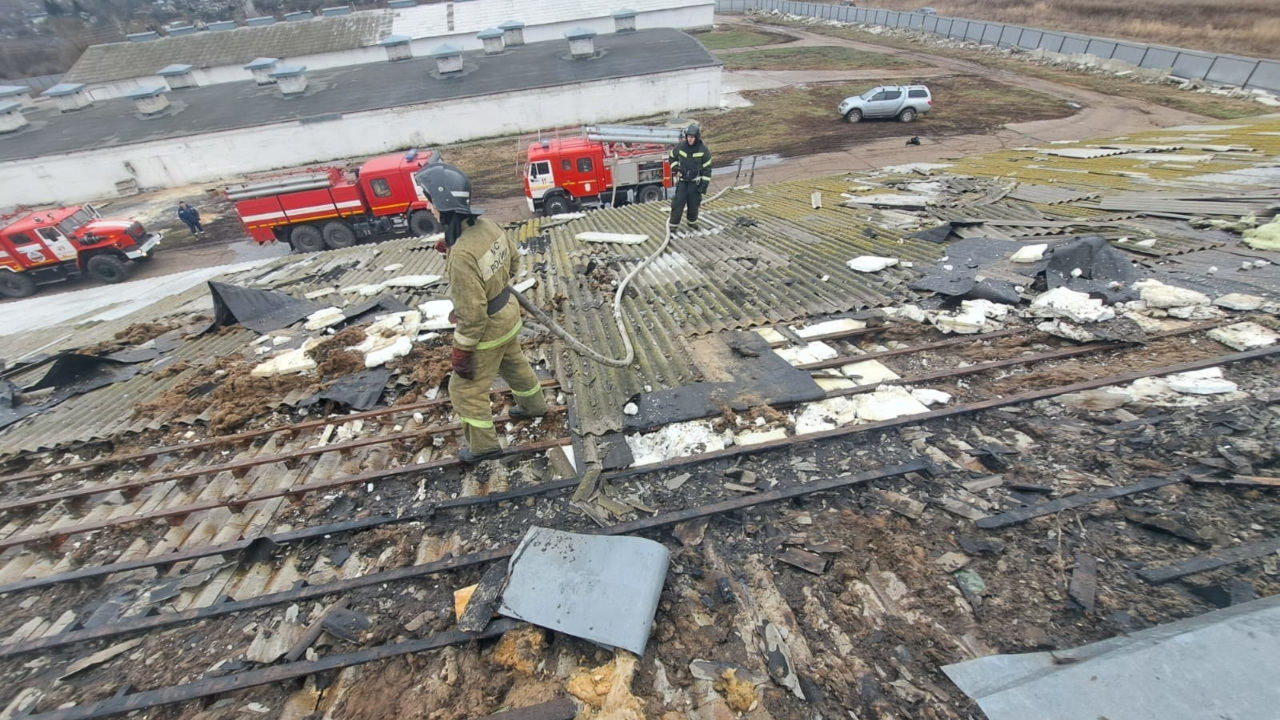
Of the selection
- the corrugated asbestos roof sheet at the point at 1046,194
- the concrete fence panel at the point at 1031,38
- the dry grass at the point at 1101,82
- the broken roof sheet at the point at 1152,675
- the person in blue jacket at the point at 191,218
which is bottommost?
the person in blue jacket at the point at 191,218

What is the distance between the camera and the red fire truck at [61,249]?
15.4 m

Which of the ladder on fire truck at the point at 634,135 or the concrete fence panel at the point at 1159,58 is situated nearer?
the ladder on fire truck at the point at 634,135

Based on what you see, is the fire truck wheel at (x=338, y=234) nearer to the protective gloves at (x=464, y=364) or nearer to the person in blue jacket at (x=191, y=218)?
the person in blue jacket at (x=191, y=218)

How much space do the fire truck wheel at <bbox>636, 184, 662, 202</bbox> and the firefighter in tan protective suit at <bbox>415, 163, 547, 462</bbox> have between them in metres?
13.8

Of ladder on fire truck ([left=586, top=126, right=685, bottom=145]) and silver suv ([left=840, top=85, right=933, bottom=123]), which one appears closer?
ladder on fire truck ([left=586, top=126, right=685, bottom=145])

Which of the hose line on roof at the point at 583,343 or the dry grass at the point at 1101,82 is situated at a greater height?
the dry grass at the point at 1101,82

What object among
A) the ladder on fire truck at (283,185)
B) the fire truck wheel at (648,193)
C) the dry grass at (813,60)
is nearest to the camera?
the ladder on fire truck at (283,185)

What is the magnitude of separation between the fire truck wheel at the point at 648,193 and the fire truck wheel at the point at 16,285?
65.1 ft

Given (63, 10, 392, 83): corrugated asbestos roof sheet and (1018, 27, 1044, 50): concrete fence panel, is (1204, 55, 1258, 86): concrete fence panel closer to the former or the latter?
(1018, 27, 1044, 50): concrete fence panel

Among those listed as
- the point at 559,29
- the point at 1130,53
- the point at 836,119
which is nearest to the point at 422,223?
the point at 836,119

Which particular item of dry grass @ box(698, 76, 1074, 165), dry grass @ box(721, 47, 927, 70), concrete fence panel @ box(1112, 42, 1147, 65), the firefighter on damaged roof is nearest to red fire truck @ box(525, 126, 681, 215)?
dry grass @ box(698, 76, 1074, 165)

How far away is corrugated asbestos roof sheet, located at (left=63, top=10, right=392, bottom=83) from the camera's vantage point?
3403 centimetres

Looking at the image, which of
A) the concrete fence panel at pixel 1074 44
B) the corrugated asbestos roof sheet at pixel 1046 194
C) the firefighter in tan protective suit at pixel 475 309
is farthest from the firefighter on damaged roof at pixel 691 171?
the concrete fence panel at pixel 1074 44

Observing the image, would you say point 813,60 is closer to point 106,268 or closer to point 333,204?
point 333,204
